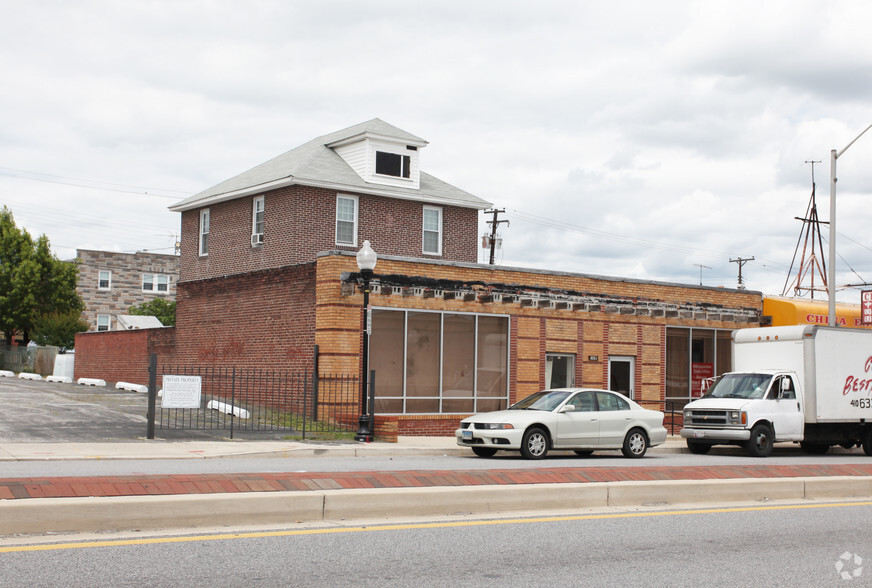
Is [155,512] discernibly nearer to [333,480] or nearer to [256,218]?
[333,480]

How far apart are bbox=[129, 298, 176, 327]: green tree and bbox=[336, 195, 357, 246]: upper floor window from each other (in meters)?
28.0

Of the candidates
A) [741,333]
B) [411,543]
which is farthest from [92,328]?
[411,543]

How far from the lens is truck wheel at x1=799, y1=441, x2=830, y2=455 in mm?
23906

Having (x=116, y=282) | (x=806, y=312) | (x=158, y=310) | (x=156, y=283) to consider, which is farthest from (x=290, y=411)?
(x=156, y=283)

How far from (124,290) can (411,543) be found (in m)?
54.3

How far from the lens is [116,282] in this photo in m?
58.6

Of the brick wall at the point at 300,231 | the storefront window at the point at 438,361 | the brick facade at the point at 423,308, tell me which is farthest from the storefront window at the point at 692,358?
the brick wall at the point at 300,231

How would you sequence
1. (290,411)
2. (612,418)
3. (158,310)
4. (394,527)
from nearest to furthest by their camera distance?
(394,527), (612,418), (290,411), (158,310)

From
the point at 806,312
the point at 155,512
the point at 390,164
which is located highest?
the point at 390,164

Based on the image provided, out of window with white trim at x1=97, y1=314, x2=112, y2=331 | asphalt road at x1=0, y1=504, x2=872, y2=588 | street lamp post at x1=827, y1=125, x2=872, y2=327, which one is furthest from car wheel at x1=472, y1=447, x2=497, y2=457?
window with white trim at x1=97, y1=314, x2=112, y2=331

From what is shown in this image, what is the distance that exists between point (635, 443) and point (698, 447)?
3453 mm

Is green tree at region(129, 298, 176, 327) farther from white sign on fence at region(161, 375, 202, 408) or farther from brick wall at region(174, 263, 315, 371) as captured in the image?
white sign on fence at region(161, 375, 202, 408)

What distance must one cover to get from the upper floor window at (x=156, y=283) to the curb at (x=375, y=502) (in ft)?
174

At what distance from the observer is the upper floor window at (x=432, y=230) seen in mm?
34094
